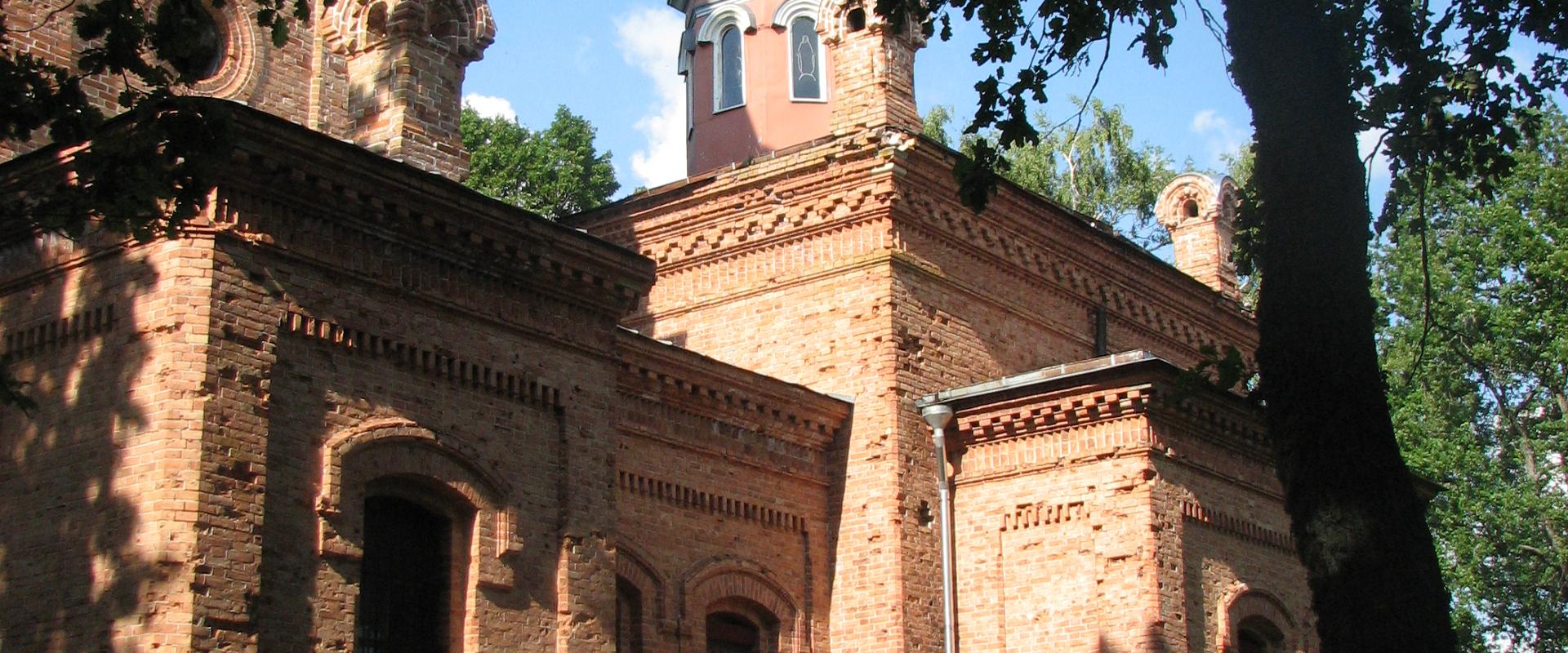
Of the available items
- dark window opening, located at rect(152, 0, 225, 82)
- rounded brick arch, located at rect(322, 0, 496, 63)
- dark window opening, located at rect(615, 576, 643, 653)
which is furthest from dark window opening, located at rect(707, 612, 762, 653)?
dark window opening, located at rect(152, 0, 225, 82)

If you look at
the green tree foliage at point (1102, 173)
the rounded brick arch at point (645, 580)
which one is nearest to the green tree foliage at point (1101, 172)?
the green tree foliage at point (1102, 173)

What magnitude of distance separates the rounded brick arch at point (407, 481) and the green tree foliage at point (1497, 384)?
1882 cm

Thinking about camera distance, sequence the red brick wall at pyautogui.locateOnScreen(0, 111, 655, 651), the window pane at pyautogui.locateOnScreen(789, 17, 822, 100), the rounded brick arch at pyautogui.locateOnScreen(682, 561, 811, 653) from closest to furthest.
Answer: the red brick wall at pyautogui.locateOnScreen(0, 111, 655, 651) → the rounded brick arch at pyautogui.locateOnScreen(682, 561, 811, 653) → the window pane at pyautogui.locateOnScreen(789, 17, 822, 100)

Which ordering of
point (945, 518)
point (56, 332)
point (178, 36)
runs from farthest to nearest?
1. point (945, 518)
2. point (56, 332)
3. point (178, 36)

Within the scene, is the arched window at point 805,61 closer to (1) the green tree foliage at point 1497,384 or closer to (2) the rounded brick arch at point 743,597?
(2) the rounded brick arch at point 743,597

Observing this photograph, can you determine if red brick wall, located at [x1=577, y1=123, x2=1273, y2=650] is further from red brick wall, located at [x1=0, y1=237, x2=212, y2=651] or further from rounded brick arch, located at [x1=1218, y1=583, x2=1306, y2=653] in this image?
red brick wall, located at [x1=0, y1=237, x2=212, y2=651]

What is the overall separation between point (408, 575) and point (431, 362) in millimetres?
1444

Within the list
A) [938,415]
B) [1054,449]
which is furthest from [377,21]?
[1054,449]

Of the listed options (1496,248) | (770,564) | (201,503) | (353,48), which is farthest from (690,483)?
(1496,248)

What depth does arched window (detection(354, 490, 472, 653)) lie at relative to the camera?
1245cm

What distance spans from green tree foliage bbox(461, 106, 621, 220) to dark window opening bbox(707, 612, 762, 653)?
18.8 metres

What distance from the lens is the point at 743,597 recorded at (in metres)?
16.5

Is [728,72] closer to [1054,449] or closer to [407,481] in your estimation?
[1054,449]

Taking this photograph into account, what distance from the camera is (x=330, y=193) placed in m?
12.1
